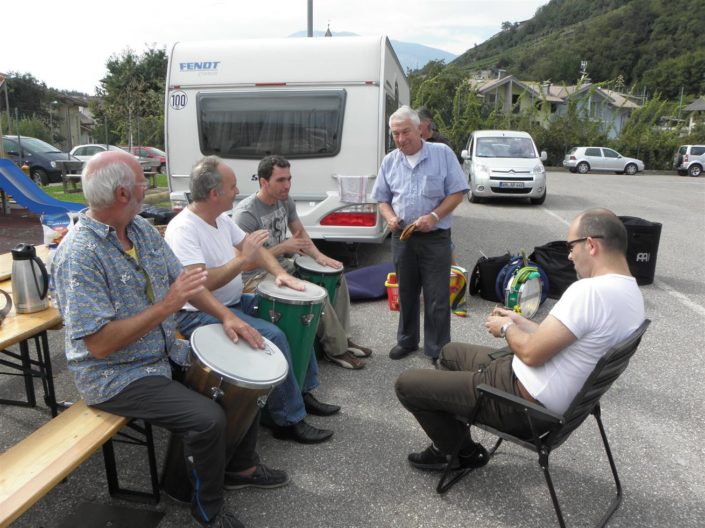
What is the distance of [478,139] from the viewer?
1391 centimetres

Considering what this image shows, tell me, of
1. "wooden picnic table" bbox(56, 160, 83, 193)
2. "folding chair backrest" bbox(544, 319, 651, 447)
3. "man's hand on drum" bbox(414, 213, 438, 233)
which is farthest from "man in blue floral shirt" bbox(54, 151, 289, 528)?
"wooden picnic table" bbox(56, 160, 83, 193)

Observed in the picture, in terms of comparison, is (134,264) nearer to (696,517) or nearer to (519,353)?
(519,353)

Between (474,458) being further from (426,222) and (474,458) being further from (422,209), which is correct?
(422,209)

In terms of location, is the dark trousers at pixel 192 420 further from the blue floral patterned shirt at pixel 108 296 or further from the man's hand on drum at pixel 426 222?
the man's hand on drum at pixel 426 222

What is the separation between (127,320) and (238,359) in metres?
0.53

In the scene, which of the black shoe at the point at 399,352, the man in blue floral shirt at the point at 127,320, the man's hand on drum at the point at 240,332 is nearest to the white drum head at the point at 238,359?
the man's hand on drum at the point at 240,332

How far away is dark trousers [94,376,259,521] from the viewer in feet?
7.12

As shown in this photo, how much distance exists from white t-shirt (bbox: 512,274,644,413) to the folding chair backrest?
5cm

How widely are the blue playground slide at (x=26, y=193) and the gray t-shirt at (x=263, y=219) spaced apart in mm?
7027

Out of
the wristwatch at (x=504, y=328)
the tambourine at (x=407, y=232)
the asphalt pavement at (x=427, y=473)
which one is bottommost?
the asphalt pavement at (x=427, y=473)

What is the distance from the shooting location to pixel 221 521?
228 cm

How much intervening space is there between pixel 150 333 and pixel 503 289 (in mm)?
4038

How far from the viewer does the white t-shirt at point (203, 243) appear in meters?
2.90

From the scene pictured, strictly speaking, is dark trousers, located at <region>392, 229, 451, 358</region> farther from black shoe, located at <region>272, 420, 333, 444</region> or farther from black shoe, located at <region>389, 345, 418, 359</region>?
black shoe, located at <region>272, 420, 333, 444</region>
